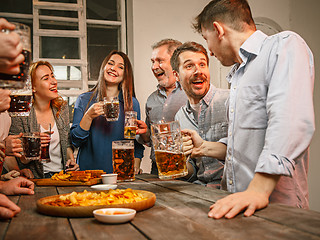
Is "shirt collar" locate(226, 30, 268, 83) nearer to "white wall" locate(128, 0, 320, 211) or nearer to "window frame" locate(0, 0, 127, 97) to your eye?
"white wall" locate(128, 0, 320, 211)

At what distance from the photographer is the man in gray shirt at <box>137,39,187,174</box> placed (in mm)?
3227

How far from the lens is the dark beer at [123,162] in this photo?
212 centimetres

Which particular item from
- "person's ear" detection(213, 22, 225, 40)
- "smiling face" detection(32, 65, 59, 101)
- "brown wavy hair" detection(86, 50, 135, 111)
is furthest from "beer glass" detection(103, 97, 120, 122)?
"person's ear" detection(213, 22, 225, 40)

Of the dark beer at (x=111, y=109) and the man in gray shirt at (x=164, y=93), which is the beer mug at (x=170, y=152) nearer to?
the dark beer at (x=111, y=109)

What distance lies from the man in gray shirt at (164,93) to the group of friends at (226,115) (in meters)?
0.01

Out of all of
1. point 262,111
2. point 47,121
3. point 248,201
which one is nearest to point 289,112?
point 262,111

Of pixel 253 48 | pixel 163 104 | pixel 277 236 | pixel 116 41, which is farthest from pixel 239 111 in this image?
pixel 116 41

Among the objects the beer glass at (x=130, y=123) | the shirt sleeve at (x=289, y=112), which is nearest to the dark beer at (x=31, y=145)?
the beer glass at (x=130, y=123)

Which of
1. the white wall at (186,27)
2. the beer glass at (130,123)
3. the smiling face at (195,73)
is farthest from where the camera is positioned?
the white wall at (186,27)

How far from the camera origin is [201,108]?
2.46m

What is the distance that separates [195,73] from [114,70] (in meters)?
0.92

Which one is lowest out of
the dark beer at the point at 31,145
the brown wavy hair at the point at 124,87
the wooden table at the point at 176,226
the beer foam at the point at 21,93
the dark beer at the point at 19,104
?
the wooden table at the point at 176,226

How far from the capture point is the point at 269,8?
17.4 feet

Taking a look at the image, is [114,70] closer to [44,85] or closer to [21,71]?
[44,85]
